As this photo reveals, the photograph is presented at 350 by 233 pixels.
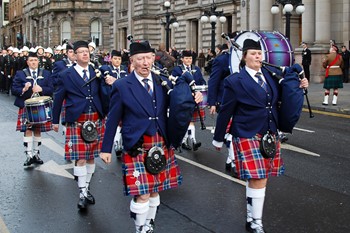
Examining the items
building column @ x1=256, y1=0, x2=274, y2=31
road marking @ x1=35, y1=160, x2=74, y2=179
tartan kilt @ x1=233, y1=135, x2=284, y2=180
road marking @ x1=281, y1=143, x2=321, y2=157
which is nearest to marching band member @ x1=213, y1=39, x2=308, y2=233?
tartan kilt @ x1=233, y1=135, x2=284, y2=180

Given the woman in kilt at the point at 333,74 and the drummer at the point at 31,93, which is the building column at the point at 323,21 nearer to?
the woman in kilt at the point at 333,74

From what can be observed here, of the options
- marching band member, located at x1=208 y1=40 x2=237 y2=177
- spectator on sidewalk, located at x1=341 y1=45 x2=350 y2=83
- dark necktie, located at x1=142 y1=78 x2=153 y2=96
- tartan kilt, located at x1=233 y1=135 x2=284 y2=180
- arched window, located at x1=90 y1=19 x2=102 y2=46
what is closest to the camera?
dark necktie, located at x1=142 y1=78 x2=153 y2=96

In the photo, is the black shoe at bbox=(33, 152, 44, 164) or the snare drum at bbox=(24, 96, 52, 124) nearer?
the snare drum at bbox=(24, 96, 52, 124)

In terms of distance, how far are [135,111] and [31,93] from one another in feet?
17.2

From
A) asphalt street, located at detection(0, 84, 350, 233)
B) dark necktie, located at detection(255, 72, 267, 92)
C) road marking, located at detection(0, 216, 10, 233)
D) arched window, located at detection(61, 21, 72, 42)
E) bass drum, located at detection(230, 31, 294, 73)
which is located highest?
arched window, located at detection(61, 21, 72, 42)

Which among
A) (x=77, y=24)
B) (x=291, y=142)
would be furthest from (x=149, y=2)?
(x=291, y=142)

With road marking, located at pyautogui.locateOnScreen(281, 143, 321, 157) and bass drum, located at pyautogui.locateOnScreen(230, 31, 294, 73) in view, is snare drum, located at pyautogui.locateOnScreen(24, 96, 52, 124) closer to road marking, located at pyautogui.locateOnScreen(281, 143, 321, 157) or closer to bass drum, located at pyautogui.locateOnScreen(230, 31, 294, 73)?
bass drum, located at pyautogui.locateOnScreen(230, 31, 294, 73)

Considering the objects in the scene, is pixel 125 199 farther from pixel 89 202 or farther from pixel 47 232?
pixel 47 232

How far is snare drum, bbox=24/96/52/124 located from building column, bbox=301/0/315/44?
23.1 metres

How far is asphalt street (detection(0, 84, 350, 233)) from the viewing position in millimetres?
6508

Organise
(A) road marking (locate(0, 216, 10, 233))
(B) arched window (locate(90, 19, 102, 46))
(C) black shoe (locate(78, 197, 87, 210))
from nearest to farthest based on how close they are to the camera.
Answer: (A) road marking (locate(0, 216, 10, 233)), (C) black shoe (locate(78, 197, 87, 210)), (B) arched window (locate(90, 19, 102, 46))

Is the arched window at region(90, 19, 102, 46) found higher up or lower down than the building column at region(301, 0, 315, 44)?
higher up

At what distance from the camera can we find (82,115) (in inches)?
291

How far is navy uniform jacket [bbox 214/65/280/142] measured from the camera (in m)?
5.85
